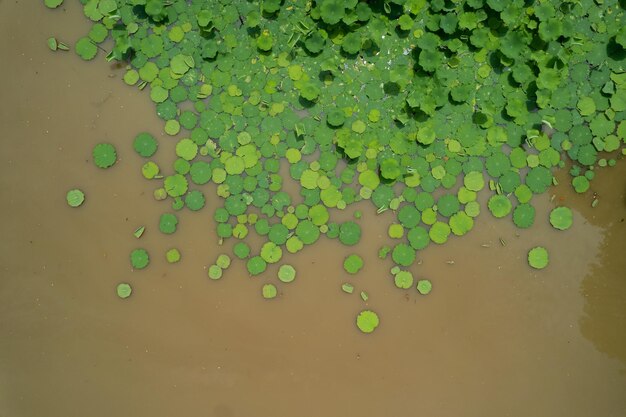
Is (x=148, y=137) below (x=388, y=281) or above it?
below

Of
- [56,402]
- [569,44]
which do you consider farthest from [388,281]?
[56,402]

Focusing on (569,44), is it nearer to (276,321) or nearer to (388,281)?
(388,281)

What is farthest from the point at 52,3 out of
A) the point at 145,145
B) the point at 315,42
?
the point at 315,42

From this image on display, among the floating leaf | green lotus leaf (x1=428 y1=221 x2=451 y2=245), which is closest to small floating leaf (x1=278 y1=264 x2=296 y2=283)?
green lotus leaf (x1=428 y1=221 x2=451 y2=245)

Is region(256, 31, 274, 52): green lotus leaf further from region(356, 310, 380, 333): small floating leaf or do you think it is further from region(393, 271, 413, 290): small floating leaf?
region(356, 310, 380, 333): small floating leaf

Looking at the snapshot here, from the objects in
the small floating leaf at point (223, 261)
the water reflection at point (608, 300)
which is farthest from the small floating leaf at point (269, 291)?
the water reflection at point (608, 300)

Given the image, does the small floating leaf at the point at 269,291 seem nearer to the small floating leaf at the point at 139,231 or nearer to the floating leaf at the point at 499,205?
the small floating leaf at the point at 139,231

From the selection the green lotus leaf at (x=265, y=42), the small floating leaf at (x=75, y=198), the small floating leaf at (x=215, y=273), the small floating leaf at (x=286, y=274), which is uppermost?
the green lotus leaf at (x=265, y=42)
